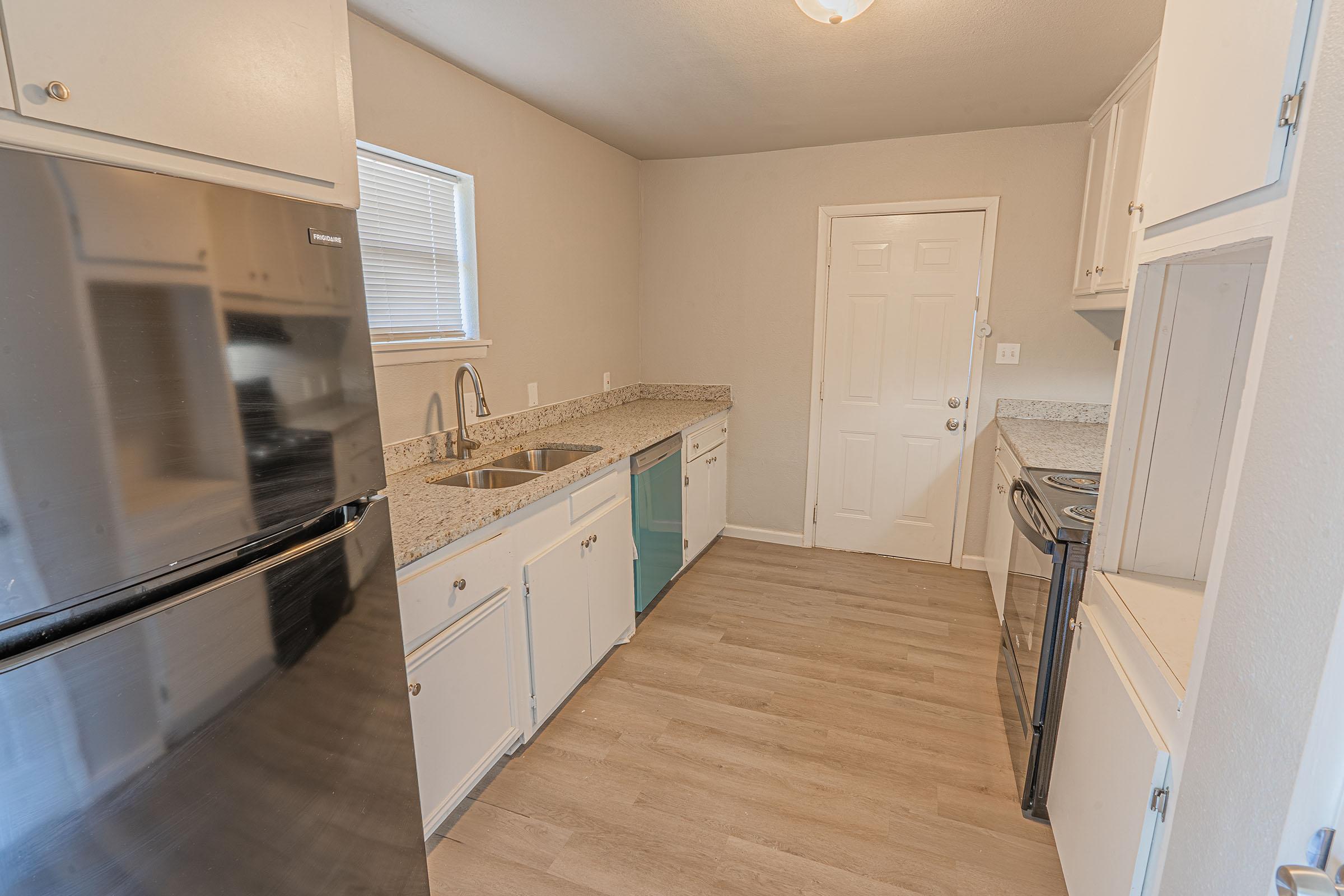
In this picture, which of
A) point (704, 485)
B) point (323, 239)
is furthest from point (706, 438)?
point (323, 239)

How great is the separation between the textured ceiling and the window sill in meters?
1.04

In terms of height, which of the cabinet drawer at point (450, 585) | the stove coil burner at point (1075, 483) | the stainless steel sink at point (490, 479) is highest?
the stove coil burner at point (1075, 483)

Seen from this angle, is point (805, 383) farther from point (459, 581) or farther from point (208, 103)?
point (208, 103)

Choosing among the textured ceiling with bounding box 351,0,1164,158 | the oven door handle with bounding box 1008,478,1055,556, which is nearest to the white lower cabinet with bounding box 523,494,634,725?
the oven door handle with bounding box 1008,478,1055,556

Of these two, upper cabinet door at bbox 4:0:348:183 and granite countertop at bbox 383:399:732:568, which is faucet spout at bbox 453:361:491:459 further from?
upper cabinet door at bbox 4:0:348:183

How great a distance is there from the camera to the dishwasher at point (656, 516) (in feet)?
9.34

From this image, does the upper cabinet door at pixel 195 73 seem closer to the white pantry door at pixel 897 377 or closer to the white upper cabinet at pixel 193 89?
the white upper cabinet at pixel 193 89

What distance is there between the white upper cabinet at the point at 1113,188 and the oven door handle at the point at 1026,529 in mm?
851

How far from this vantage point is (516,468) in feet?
8.52

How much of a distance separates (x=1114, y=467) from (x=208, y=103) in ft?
6.20

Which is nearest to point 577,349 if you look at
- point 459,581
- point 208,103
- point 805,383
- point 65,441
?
point 805,383

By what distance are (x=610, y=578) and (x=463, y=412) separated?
36.0 inches

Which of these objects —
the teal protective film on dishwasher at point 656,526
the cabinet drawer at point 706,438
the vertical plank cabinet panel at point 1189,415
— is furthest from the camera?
the cabinet drawer at point 706,438

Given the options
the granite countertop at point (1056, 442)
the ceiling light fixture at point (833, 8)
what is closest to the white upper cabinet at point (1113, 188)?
the granite countertop at point (1056, 442)
